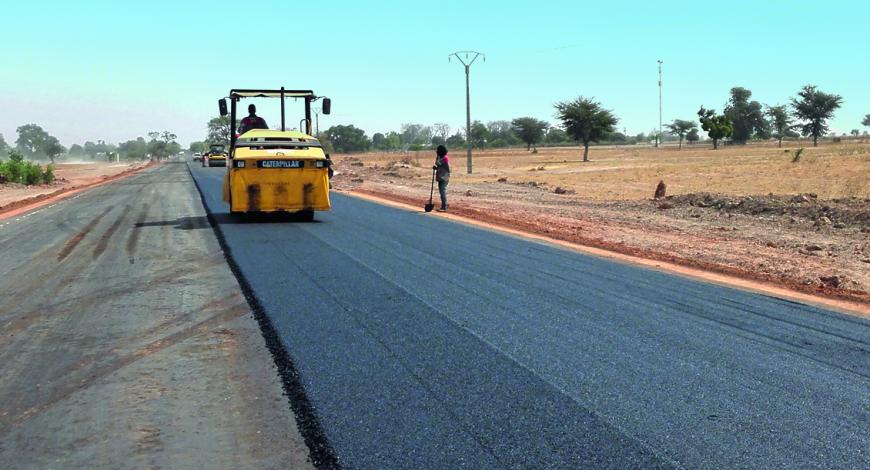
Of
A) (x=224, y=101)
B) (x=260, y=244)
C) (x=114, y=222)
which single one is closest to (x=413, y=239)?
(x=260, y=244)

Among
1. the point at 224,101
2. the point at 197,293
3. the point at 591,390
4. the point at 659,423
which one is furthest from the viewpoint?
the point at 224,101

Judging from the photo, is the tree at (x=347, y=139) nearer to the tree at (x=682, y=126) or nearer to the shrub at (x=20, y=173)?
the tree at (x=682, y=126)

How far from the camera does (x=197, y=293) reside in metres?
8.74

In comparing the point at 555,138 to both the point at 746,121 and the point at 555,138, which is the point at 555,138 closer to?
the point at 555,138

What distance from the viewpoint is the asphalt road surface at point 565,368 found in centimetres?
405

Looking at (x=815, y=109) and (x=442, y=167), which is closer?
(x=442, y=167)

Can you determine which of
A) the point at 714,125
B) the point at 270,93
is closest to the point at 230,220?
the point at 270,93

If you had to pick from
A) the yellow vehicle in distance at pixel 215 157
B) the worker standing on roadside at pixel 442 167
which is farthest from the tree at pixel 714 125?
the worker standing on roadside at pixel 442 167

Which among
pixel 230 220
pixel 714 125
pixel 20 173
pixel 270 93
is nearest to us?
pixel 230 220

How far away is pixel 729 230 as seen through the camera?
16.1 m

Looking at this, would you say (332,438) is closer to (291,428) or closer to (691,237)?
(291,428)

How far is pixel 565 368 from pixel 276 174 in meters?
11.6

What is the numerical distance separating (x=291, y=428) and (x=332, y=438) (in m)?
0.35

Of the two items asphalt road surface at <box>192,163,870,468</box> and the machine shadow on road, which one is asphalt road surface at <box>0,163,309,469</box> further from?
the machine shadow on road
